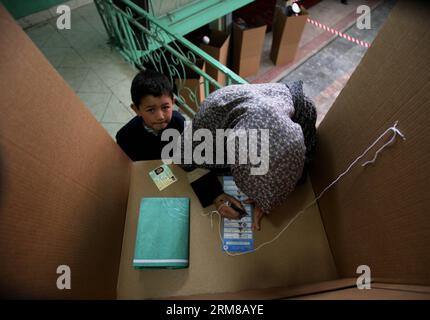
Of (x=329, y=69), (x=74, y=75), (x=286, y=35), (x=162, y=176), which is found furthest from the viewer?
(x=329, y=69)

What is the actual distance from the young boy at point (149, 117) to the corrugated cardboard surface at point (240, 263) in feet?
1.44

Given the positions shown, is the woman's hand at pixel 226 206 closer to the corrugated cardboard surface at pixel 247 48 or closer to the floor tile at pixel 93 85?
the floor tile at pixel 93 85

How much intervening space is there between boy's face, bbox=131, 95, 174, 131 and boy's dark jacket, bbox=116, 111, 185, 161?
9cm

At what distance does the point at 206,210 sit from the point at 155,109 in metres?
0.50

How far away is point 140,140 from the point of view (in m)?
1.20

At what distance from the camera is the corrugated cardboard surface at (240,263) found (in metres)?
0.74

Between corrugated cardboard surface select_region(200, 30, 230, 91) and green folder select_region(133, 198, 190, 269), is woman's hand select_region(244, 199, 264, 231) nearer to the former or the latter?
green folder select_region(133, 198, 190, 269)

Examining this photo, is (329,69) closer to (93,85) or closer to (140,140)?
(93,85)

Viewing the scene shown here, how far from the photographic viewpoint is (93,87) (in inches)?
81.4

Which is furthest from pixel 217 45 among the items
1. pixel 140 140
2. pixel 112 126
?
pixel 140 140

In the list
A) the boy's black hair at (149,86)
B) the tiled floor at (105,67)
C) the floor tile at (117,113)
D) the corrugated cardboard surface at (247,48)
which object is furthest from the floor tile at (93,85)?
the corrugated cardboard surface at (247,48)

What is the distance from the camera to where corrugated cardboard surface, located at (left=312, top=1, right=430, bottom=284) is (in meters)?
0.46

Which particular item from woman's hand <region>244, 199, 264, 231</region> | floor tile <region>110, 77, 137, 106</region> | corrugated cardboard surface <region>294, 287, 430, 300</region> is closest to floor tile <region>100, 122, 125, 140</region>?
floor tile <region>110, 77, 137, 106</region>

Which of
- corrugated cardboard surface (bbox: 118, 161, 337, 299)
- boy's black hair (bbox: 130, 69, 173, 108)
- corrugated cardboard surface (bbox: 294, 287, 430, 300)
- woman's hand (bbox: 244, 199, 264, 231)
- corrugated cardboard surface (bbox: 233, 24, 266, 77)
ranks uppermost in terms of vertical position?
corrugated cardboard surface (bbox: 233, 24, 266, 77)
